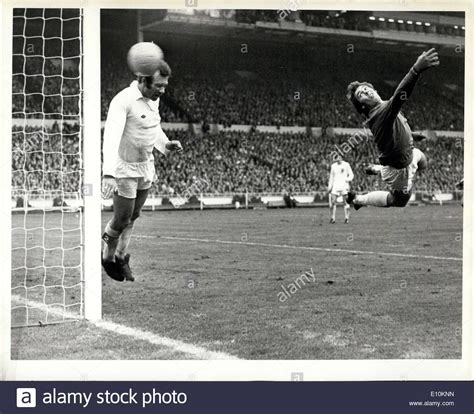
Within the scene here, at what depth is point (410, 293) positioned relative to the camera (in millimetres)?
5395

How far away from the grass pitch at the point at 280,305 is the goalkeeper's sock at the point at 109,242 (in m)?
0.44

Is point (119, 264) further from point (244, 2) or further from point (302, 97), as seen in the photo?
point (302, 97)

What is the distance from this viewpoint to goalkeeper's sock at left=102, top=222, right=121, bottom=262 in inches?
176

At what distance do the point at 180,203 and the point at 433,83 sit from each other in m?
8.31

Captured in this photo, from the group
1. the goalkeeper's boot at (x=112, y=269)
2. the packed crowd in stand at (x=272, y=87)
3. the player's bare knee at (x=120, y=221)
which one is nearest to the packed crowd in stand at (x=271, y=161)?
the packed crowd in stand at (x=272, y=87)

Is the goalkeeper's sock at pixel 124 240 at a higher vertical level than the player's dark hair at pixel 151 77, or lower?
lower

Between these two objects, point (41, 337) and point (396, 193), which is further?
point (396, 193)

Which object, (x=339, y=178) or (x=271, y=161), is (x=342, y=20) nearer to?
(x=271, y=161)

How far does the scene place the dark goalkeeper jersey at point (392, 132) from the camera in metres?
4.75

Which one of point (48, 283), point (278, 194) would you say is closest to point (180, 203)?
point (278, 194)

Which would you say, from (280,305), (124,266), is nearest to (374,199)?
(280,305)

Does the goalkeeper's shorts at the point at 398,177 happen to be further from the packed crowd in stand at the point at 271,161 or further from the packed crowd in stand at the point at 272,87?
the packed crowd in stand at the point at 272,87

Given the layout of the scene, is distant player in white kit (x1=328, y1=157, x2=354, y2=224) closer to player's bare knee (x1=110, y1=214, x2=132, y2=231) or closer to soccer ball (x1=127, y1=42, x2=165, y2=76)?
player's bare knee (x1=110, y1=214, x2=132, y2=231)
